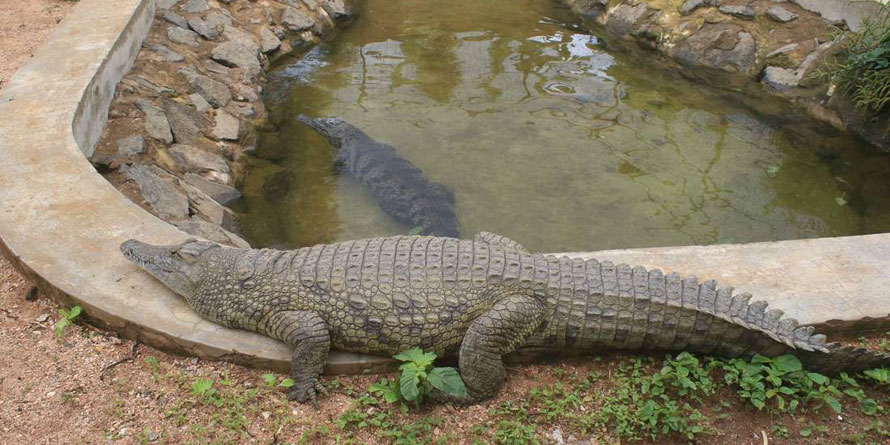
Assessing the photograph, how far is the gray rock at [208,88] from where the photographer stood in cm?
655

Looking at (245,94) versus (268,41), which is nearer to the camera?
(245,94)

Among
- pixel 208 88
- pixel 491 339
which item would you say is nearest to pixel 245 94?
pixel 208 88

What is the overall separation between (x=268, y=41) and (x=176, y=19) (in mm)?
1192

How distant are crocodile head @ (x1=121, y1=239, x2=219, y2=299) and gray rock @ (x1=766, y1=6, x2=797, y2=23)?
7826 millimetres

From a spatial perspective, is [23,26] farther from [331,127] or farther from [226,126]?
[331,127]

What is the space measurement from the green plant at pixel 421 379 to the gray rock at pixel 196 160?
131 inches

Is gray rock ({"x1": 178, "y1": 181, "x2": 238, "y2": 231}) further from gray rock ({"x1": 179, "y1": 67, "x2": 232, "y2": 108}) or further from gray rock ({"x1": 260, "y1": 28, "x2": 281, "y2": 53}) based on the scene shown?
gray rock ({"x1": 260, "y1": 28, "x2": 281, "y2": 53})

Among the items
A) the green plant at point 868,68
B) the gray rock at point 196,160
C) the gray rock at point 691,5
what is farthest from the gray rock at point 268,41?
the green plant at point 868,68

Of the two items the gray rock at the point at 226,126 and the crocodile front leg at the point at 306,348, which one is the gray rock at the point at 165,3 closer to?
the gray rock at the point at 226,126

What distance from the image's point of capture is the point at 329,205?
5508 mm

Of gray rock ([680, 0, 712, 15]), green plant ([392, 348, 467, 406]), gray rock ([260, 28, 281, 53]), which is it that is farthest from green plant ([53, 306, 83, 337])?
gray rock ([680, 0, 712, 15])

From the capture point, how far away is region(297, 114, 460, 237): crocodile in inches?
200

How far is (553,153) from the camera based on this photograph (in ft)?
20.4

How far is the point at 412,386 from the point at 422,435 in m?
0.23
